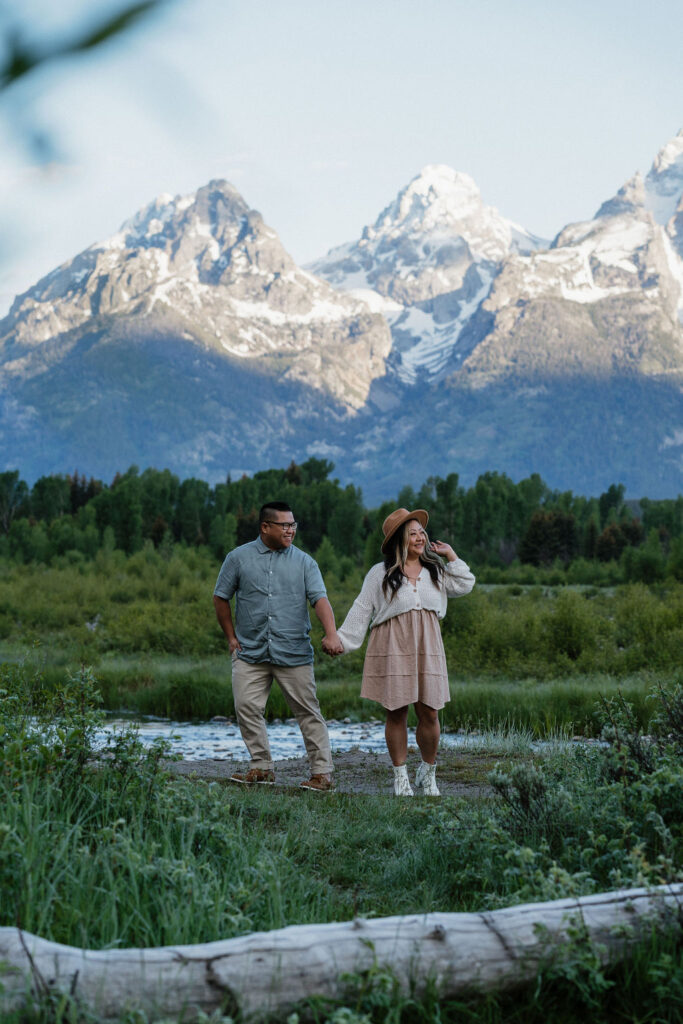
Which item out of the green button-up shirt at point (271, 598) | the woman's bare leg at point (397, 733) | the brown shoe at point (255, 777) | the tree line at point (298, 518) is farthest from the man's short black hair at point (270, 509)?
the tree line at point (298, 518)

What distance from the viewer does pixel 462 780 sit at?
338 inches

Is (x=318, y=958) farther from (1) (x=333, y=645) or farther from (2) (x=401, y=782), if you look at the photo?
(2) (x=401, y=782)

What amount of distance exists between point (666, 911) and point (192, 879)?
163cm

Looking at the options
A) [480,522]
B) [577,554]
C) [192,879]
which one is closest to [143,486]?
[480,522]

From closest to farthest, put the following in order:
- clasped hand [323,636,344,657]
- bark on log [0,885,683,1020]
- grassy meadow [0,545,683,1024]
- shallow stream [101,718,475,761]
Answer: bark on log [0,885,683,1020] → grassy meadow [0,545,683,1024] → clasped hand [323,636,344,657] → shallow stream [101,718,475,761]

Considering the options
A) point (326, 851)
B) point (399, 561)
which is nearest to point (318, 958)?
point (326, 851)

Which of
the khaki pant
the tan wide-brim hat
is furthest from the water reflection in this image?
the tan wide-brim hat

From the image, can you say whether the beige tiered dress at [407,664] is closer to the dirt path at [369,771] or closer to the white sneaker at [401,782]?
the white sneaker at [401,782]

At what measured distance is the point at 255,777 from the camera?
7.51m

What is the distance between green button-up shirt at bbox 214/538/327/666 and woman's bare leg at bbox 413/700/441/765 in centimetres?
93

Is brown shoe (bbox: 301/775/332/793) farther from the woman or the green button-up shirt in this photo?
the green button-up shirt

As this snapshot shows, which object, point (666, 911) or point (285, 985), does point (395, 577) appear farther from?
point (285, 985)

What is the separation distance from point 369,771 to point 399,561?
3.22 m

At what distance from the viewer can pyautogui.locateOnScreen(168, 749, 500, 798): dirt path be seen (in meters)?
8.22
